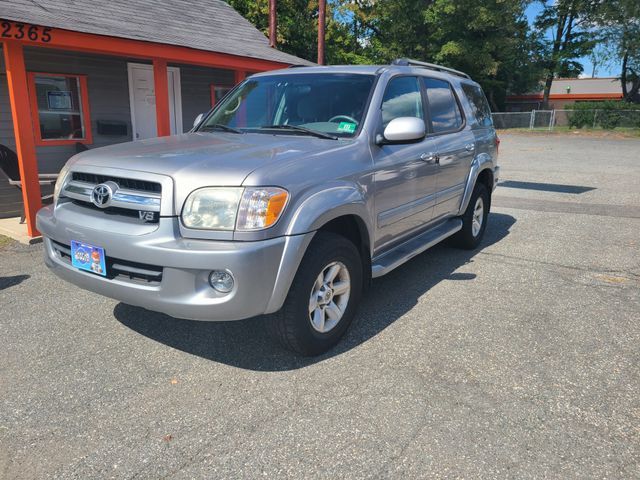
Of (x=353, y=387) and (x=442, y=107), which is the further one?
(x=442, y=107)

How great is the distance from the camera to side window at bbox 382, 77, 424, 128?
4131mm

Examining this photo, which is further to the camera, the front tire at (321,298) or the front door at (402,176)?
the front door at (402,176)

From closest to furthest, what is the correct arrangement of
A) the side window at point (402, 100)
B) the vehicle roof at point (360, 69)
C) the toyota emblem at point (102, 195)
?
the toyota emblem at point (102, 195)
the side window at point (402, 100)
the vehicle roof at point (360, 69)

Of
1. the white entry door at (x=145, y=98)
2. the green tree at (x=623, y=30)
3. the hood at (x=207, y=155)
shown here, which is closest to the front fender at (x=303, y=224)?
the hood at (x=207, y=155)

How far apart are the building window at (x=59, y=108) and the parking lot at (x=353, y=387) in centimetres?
483

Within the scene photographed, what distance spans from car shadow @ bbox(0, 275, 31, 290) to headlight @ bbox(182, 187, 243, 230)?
3005 mm

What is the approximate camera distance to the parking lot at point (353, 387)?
8.05ft

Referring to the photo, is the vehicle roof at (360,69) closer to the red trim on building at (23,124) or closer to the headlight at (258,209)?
the headlight at (258,209)

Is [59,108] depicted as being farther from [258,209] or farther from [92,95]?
[258,209]

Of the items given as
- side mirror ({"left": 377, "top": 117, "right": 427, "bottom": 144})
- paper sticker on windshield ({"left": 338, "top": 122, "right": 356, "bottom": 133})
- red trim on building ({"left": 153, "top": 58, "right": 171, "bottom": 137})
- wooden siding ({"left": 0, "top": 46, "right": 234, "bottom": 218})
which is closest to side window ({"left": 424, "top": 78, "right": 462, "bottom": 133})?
side mirror ({"left": 377, "top": 117, "right": 427, "bottom": 144})

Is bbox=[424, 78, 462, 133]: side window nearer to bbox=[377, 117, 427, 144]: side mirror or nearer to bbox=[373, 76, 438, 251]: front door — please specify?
bbox=[373, 76, 438, 251]: front door

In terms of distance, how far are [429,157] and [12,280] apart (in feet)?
13.8

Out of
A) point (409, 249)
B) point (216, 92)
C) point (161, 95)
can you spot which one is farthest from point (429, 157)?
point (216, 92)

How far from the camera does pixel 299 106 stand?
418cm
